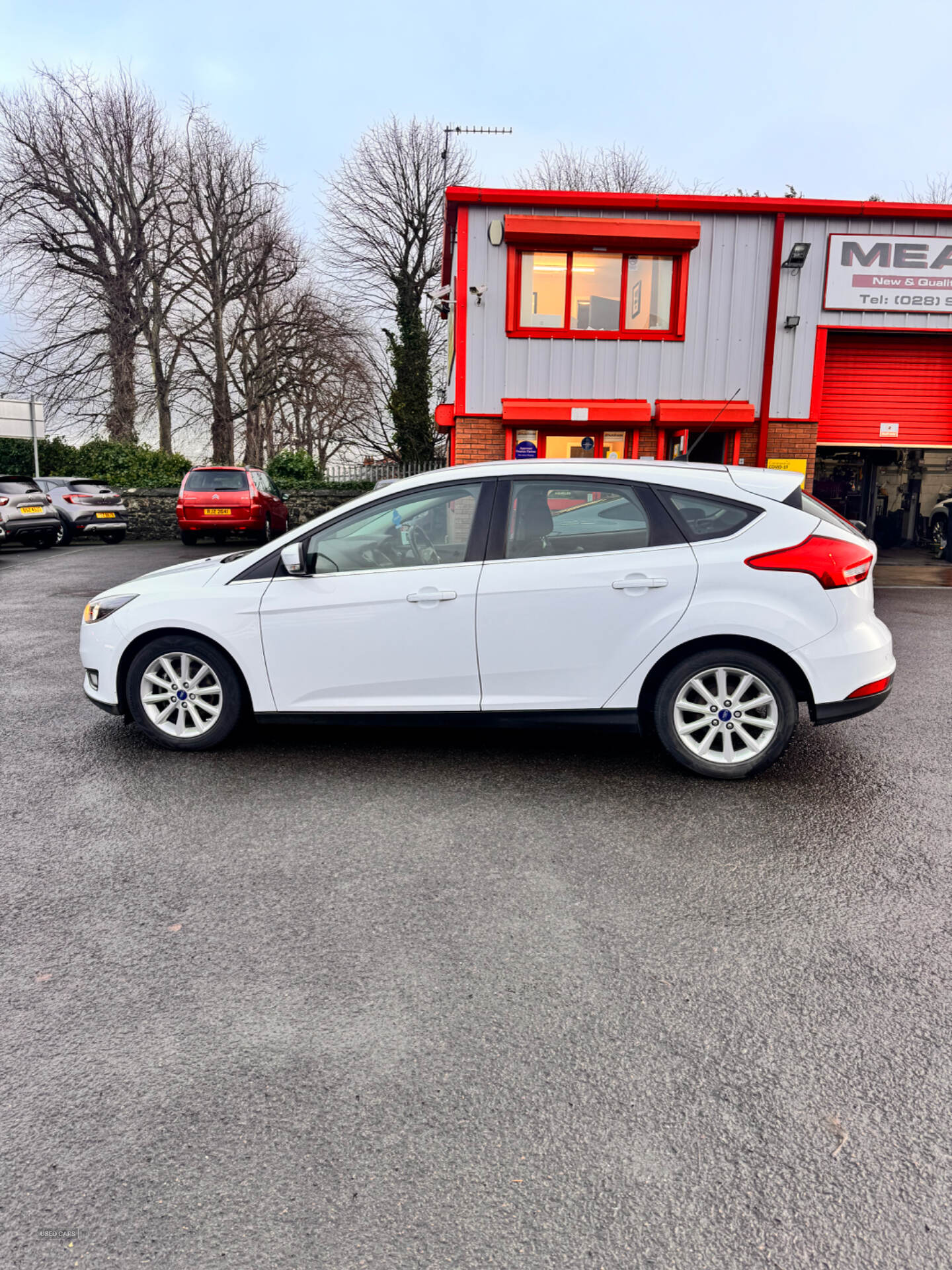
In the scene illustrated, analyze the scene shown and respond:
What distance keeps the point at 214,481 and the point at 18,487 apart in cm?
436

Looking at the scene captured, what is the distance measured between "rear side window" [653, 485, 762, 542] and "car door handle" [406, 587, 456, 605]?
1.25 m

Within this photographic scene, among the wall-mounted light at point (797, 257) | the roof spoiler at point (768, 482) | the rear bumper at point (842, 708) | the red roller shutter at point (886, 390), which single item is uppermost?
the wall-mounted light at point (797, 257)

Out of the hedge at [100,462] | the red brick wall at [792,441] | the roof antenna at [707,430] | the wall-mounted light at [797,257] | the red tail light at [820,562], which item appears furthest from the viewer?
the hedge at [100,462]

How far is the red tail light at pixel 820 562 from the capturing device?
15.0 feet

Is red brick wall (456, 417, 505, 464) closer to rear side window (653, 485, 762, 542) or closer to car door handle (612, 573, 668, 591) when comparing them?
rear side window (653, 485, 762, 542)

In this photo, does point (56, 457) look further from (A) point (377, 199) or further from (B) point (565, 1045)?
(B) point (565, 1045)

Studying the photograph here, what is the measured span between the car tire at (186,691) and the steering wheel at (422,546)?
1221 millimetres

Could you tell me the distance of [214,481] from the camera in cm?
1973

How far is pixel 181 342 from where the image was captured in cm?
3198

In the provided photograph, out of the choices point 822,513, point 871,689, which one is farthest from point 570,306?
point 871,689

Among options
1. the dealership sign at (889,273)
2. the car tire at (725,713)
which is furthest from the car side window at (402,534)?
the dealership sign at (889,273)

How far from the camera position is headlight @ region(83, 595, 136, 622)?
5.16 meters

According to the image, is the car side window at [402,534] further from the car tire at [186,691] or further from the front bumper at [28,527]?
the front bumper at [28,527]

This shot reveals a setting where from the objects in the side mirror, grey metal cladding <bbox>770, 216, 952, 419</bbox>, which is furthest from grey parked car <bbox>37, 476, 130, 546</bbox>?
the side mirror
